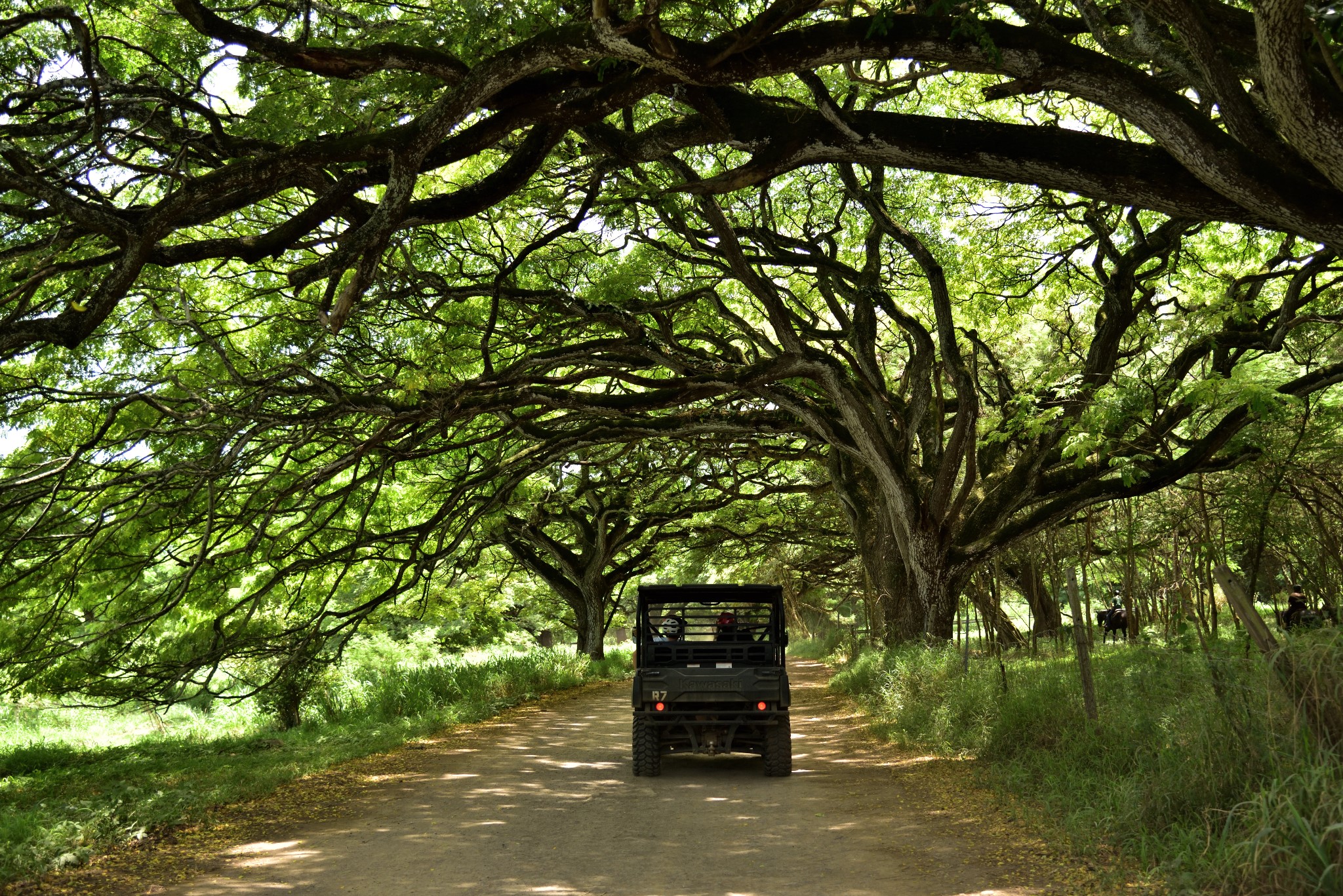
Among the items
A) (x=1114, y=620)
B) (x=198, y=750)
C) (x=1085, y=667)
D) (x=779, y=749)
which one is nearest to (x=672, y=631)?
(x=779, y=749)

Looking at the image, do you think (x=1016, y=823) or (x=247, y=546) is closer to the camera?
(x=1016, y=823)

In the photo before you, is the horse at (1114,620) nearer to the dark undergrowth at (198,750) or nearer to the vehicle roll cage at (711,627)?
the dark undergrowth at (198,750)

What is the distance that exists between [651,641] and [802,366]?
192 inches

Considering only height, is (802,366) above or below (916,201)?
below

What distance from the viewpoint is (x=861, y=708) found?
17141 millimetres

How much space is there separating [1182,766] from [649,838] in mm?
3987

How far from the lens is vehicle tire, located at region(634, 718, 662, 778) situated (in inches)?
419

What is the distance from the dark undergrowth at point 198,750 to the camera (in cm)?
750

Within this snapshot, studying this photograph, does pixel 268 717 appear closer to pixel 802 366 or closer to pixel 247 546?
pixel 247 546

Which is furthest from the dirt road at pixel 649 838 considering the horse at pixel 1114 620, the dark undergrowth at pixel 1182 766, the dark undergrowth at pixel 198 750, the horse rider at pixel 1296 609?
the horse at pixel 1114 620

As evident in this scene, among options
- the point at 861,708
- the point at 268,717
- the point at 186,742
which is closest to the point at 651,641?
the point at 861,708

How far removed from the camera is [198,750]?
15.8 metres

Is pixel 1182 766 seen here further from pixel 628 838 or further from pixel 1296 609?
pixel 1296 609

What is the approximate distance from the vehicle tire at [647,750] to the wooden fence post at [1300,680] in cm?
645
